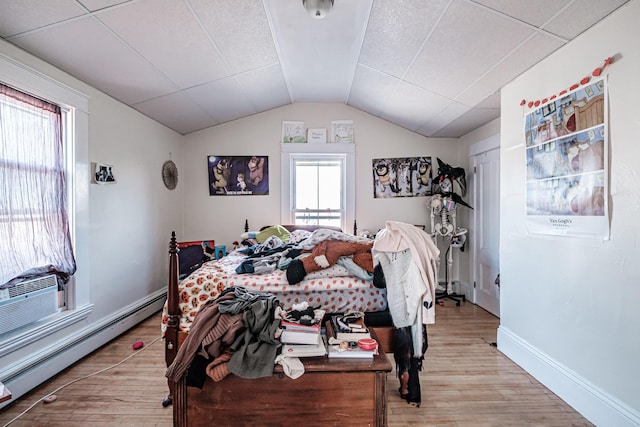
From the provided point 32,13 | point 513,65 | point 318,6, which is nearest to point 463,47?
point 513,65

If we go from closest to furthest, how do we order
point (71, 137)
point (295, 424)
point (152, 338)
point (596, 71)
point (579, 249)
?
1. point (295, 424)
2. point (596, 71)
3. point (579, 249)
4. point (71, 137)
5. point (152, 338)

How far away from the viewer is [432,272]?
1.84m

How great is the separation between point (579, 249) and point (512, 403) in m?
1.06

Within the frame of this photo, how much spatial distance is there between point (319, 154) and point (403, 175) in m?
1.25

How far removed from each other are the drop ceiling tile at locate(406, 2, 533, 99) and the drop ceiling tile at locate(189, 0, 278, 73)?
1335mm

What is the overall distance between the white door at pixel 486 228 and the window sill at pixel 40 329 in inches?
160

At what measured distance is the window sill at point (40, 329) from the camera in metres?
1.86

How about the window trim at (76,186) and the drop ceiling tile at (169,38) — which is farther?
the window trim at (76,186)

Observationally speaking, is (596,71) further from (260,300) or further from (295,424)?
(295,424)

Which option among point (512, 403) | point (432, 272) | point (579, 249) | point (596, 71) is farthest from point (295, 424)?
point (596, 71)

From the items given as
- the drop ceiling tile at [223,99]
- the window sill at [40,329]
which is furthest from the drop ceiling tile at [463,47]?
the window sill at [40,329]

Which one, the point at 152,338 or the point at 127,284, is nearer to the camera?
the point at 152,338

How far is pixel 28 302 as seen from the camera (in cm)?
197

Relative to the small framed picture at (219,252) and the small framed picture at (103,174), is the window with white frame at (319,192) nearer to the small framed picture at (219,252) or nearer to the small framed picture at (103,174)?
the small framed picture at (219,252)
